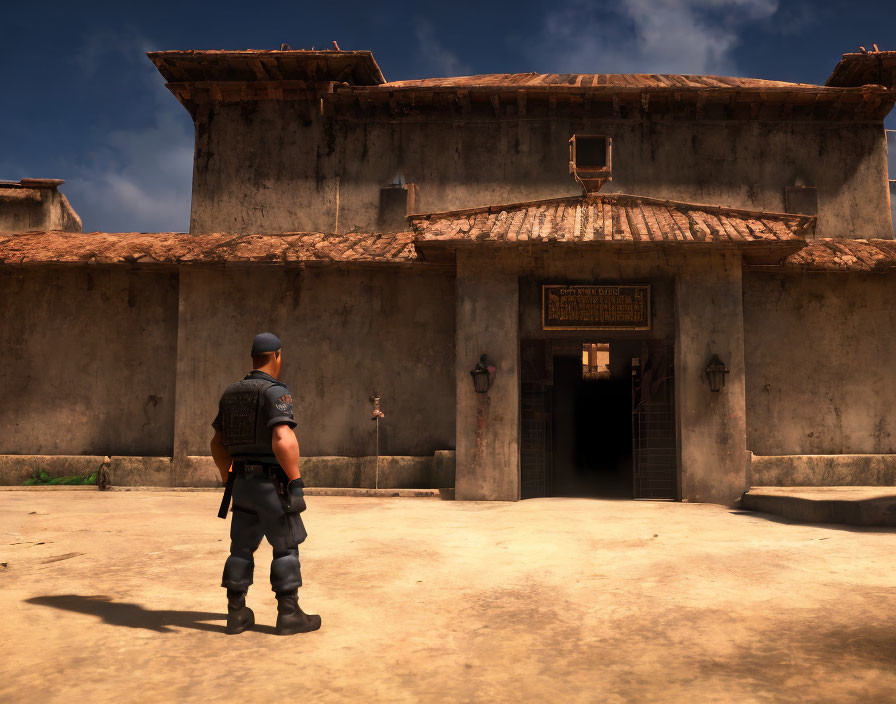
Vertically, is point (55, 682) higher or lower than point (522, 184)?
lower

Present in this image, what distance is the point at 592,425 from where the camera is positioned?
17219 mm

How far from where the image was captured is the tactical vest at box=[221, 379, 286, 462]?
14.1ft

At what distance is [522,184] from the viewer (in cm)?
1474

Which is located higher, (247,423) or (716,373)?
(716,373)

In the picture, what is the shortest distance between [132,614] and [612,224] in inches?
364

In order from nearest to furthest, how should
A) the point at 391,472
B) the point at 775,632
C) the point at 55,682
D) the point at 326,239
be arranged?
the point at 55,682 → the point at 775,632 → the point at 391,472 → the point at 326,239

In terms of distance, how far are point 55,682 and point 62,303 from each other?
12353 millimetres

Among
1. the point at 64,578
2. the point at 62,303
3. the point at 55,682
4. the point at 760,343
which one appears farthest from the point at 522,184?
the point at 55,682

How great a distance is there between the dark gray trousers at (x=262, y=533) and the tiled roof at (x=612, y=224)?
24.9ft

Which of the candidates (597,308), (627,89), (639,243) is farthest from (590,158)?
(597,308)

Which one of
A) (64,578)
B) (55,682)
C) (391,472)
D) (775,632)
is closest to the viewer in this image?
(55,682)

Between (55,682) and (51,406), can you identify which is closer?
(55,682)

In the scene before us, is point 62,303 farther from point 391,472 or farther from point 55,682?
point 55,682

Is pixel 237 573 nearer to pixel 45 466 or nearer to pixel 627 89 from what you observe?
pixel 45 466
